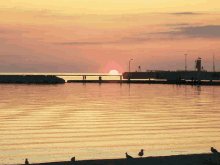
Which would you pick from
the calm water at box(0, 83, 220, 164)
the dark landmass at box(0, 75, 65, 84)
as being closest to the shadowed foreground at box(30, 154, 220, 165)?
the calm water at box(0, 83, 220, 164)

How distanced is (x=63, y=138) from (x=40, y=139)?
605mm

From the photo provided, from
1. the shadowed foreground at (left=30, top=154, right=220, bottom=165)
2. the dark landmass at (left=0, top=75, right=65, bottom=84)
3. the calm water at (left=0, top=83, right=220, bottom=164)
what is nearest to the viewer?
the shadowed foreground at (left=30, top=154, right=220, bottom=165)

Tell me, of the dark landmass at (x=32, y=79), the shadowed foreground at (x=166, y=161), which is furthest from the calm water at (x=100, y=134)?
the dark landmass at (x=32, y=79)

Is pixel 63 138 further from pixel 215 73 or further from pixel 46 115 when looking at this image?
pixel 215 73

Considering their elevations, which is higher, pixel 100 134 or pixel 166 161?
pixel 166 161

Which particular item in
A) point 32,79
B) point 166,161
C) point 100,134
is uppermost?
point 32,79

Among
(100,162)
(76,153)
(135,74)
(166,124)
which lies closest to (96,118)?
(166,124)

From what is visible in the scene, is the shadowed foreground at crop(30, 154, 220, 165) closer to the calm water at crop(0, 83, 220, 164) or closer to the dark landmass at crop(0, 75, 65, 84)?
the calm water at crop(0, 83, 220, 164)

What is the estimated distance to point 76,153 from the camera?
6.78m

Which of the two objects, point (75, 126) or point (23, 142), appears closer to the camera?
point (23, 142)

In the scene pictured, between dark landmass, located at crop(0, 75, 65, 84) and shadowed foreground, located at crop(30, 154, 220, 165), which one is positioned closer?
shadowed foreground, located at crop(30, 154, 220, 165)

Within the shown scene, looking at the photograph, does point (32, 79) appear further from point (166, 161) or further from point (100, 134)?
point (166, 161)

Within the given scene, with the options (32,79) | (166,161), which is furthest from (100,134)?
(32,79)

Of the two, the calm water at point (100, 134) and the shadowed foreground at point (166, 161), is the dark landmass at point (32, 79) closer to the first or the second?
the calm water at point (100, 134)
